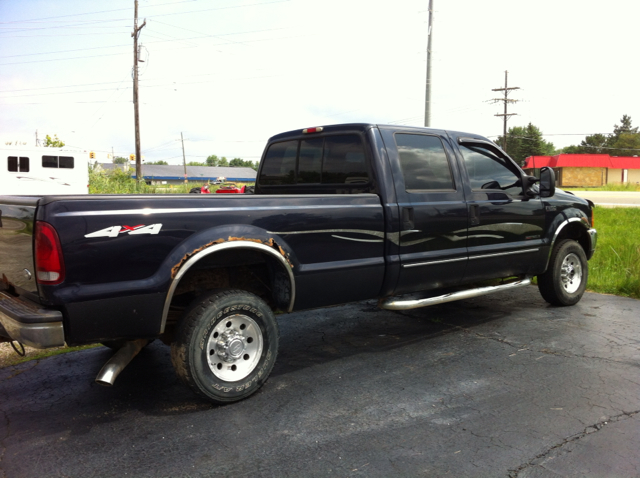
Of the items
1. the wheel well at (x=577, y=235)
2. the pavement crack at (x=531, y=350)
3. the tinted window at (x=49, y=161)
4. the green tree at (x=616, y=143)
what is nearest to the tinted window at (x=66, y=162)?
the tinted window at (x=49, y=161)

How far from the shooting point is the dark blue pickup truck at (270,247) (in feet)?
10.9

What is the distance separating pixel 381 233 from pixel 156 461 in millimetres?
2493

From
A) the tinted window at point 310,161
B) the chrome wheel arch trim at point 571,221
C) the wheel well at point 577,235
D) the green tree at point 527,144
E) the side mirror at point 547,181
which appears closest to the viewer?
the tinted window at point 310,161

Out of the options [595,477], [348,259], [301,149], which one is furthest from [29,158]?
[595,477]

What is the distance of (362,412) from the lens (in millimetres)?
3748

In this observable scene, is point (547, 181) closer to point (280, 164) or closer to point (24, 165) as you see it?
point (280, 164)

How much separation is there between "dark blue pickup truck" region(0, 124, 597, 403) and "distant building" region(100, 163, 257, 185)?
333ft

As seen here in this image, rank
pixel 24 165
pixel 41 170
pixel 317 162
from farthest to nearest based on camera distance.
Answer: pixel 41 170, pixel 24 165, pixel 317 162

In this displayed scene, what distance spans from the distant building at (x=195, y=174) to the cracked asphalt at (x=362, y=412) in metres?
102

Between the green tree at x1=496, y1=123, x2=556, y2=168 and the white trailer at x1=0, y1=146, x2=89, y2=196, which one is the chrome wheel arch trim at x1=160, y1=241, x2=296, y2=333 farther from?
the green tree at x1=496, y1=123, x2=556, y2=168

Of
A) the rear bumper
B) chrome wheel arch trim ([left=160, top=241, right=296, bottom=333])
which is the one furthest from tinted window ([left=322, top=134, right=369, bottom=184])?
the rear bumper

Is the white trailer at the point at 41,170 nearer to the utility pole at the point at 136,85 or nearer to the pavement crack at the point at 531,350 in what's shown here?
the utility pole at the point at 136,85

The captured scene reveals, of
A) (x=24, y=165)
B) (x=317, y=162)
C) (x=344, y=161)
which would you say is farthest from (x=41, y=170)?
(x=344, y=161)

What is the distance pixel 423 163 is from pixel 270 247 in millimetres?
1941
